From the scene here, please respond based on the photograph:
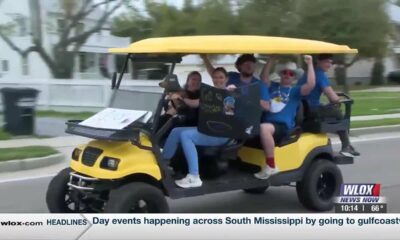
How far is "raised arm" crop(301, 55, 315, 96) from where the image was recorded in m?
6.60

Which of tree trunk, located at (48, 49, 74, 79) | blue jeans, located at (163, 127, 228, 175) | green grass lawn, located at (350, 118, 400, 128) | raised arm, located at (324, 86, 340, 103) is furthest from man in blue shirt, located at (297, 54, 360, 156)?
tree trunk, located at (48, 49, 74, 79)

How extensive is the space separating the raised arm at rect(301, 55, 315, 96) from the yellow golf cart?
0.10 meters

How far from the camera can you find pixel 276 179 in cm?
668

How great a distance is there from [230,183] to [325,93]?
1.63m

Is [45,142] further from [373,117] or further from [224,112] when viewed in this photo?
[373,117]

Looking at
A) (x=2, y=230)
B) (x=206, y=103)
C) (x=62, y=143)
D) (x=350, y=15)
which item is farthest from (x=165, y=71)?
(x=350, y=15)

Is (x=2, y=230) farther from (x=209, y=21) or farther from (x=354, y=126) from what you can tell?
(x=209, y=21)

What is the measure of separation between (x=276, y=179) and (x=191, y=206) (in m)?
1.07

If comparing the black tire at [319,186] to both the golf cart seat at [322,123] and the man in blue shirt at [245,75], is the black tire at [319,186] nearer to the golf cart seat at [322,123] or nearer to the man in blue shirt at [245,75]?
the golf cart seat at [322,123]

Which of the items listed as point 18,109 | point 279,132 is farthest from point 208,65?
point 18,109

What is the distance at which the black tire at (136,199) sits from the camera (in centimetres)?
547

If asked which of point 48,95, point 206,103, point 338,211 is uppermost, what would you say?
point 206,103

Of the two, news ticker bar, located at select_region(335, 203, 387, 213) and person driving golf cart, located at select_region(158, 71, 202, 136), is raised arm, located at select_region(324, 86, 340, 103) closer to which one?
person driving golf cart, located at select_region(158, 71, 202, 136)

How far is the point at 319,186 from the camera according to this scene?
7.16 meters
